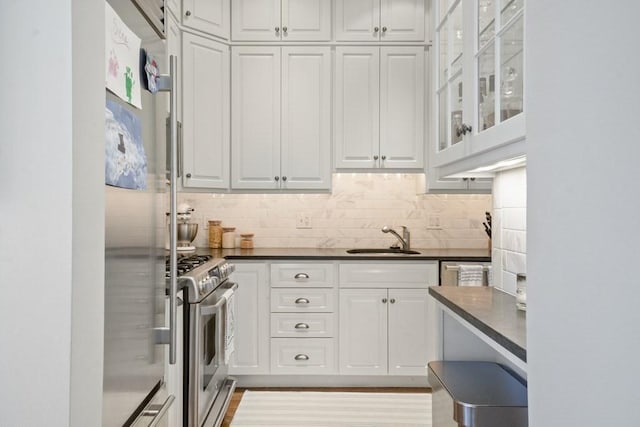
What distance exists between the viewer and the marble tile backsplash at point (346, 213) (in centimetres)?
376

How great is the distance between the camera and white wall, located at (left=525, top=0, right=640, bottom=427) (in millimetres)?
458

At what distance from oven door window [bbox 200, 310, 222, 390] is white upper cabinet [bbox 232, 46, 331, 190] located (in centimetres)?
136

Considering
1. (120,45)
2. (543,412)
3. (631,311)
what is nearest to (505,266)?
(543,412)

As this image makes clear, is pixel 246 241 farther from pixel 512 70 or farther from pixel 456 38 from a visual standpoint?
pixel 512 70

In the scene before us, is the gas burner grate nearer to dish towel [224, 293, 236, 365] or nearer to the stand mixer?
dish towel [224, 293, 236, 365]

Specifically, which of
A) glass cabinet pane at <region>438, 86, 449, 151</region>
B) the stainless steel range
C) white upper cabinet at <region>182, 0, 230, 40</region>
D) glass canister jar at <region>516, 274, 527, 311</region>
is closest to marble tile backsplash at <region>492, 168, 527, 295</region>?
glass canister jar at <region>516, 274, 527, 311</region>

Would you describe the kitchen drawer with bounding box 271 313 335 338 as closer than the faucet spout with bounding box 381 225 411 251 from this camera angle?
Yes

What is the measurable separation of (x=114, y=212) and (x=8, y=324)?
1.00ft

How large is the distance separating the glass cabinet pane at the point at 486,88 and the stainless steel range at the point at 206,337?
4.45ft

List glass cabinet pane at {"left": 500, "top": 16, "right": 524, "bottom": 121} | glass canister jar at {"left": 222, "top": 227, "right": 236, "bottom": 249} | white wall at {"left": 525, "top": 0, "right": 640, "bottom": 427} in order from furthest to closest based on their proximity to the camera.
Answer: glass canister jar at {"left": 222, "top": 227, "right": 236, "bottom": 249} → glass cabinet pane at {"left": 500, "top": 16, "right": 524, "bottom": 121} → white wall at {"left": 525, "top": 0, "right": 640, "bottom": 427}

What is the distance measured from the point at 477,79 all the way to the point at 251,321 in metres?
2.29

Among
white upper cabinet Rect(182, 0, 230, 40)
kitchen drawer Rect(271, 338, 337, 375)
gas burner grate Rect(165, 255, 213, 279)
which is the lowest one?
kitchen drawer Rect(271, 338, 337, 375)

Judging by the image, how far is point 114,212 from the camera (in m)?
0.97

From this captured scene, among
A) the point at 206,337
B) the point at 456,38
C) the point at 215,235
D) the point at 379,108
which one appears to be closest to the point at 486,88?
the point at 456,38
